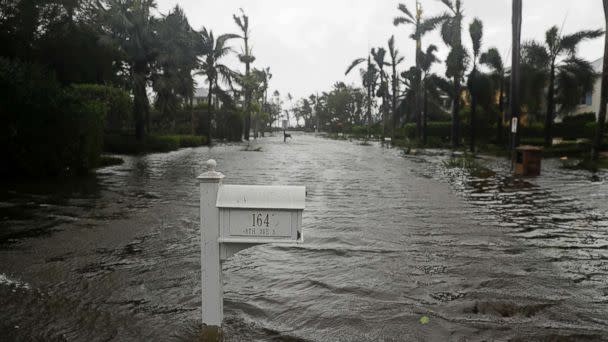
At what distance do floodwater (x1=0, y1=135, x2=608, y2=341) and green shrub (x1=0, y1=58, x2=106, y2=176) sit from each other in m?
2.57

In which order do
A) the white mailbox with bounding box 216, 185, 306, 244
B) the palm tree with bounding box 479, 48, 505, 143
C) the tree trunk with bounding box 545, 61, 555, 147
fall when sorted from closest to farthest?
the white mailbox with bounding box 216, 185, 306, 244, the tree trunk with bounding box 545, 61, 555, 147, the palm tree with bounding box 479, 48, 505, 143

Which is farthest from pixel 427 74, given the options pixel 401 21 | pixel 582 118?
pixel 582 118

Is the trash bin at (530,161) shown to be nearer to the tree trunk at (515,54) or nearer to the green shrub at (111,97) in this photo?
the tree trunk at (515,54)

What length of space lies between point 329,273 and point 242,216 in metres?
2.05

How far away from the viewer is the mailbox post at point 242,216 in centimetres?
303

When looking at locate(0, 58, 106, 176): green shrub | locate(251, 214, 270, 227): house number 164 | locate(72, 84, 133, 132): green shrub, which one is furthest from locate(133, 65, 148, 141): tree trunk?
locate(251, 214, 270, 227): house number 164

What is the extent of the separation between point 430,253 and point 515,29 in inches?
725

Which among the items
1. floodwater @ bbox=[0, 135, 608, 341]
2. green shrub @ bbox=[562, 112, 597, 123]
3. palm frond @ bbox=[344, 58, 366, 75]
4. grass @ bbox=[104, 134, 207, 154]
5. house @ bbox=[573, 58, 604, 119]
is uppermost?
palm frond @ bbox=[344, 58, 366, 75]

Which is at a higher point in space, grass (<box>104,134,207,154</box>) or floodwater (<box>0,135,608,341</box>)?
grass (<box>104,134,207,154</box>)

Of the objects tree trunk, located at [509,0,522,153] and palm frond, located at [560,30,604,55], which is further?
palm frond, located at [560,30,604,55]

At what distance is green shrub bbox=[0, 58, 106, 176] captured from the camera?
11445 millimetres

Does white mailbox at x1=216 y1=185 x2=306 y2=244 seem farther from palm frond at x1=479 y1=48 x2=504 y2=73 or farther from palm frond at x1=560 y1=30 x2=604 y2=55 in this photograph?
palm frond at x1=479 y1=48 x2=504 y2=73

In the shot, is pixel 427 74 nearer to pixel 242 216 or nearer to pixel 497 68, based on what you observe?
pixel 497 68

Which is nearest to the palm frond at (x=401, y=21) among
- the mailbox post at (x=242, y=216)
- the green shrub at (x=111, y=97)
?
the green shrub at (x=111, y=97)
